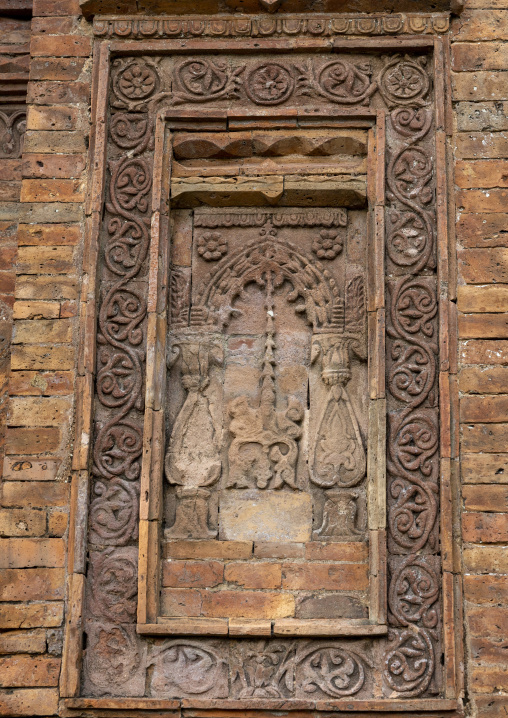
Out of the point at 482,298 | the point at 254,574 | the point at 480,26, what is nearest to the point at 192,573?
the point at 254,574

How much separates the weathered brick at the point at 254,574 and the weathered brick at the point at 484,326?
158 cm

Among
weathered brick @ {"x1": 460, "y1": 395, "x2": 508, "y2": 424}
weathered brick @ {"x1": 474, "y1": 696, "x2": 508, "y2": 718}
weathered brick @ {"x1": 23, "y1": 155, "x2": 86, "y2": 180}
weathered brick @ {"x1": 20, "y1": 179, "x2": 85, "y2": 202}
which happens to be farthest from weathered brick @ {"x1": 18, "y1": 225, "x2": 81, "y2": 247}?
weathered brick @ {"x1": 474, "y1": 696, "x2": 508, "y2": 718}

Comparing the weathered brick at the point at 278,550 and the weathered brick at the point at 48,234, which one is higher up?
the weathered brick at the point at 48,234

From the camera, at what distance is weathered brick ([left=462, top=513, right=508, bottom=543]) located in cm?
522

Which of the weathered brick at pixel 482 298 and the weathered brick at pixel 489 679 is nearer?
the weathered brick at pixel 489 679

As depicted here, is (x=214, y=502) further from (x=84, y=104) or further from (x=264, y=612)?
(x=84, y=104)

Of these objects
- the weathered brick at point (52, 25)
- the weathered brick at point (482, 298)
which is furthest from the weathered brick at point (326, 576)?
the weathered brick at point (52, 25)

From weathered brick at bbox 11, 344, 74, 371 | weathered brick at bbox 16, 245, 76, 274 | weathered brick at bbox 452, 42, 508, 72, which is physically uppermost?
weathered brick at bbox 452, 42, 508, 72

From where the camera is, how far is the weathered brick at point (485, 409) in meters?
5.39

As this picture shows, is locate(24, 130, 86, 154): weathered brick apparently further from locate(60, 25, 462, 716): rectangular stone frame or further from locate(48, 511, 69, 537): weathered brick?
locate(48, 511, 69, 537): weathered brick

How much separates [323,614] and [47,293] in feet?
7.40

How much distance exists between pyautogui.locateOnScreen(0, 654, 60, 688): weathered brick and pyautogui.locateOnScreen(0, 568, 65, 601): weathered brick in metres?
0.29

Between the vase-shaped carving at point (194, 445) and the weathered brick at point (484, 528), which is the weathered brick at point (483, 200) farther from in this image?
the weathered brick at point (484, 528)

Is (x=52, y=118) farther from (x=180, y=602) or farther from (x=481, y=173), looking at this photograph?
(x=180, y=602)
